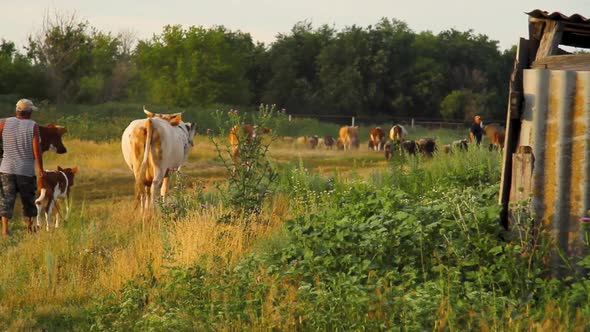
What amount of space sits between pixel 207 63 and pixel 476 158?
2074 inches

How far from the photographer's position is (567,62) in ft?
25.7

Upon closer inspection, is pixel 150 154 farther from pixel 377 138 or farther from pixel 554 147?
pixel 377 138

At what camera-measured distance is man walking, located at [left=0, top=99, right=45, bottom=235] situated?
12055mm

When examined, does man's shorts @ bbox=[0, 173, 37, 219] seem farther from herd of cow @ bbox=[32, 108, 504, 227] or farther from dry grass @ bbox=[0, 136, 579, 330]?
herd of cow @ bbox=[32, 108, 504, 227]

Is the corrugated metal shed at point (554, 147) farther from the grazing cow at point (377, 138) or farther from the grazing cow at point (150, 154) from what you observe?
the grazing cow at point (377, 138)

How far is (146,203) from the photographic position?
13906mm

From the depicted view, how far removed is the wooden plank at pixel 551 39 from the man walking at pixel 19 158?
723 centimetres

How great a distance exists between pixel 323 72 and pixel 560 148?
62.6m

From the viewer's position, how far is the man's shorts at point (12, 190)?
12.1 meters

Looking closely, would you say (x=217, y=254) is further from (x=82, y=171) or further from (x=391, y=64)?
(x=391, y=64)

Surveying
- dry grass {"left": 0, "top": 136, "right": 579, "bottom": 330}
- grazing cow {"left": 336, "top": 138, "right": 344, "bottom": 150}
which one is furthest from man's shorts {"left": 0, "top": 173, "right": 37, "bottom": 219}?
grazing cow {"left": 336, "top": 138, "right": 344, "bottom": 150}

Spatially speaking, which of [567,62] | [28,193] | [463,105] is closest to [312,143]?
[28,193]

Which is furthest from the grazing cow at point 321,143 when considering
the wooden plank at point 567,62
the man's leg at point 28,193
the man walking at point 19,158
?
the wooden plank at point 567,62

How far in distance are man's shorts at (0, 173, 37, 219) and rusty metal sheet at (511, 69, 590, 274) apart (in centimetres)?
730
